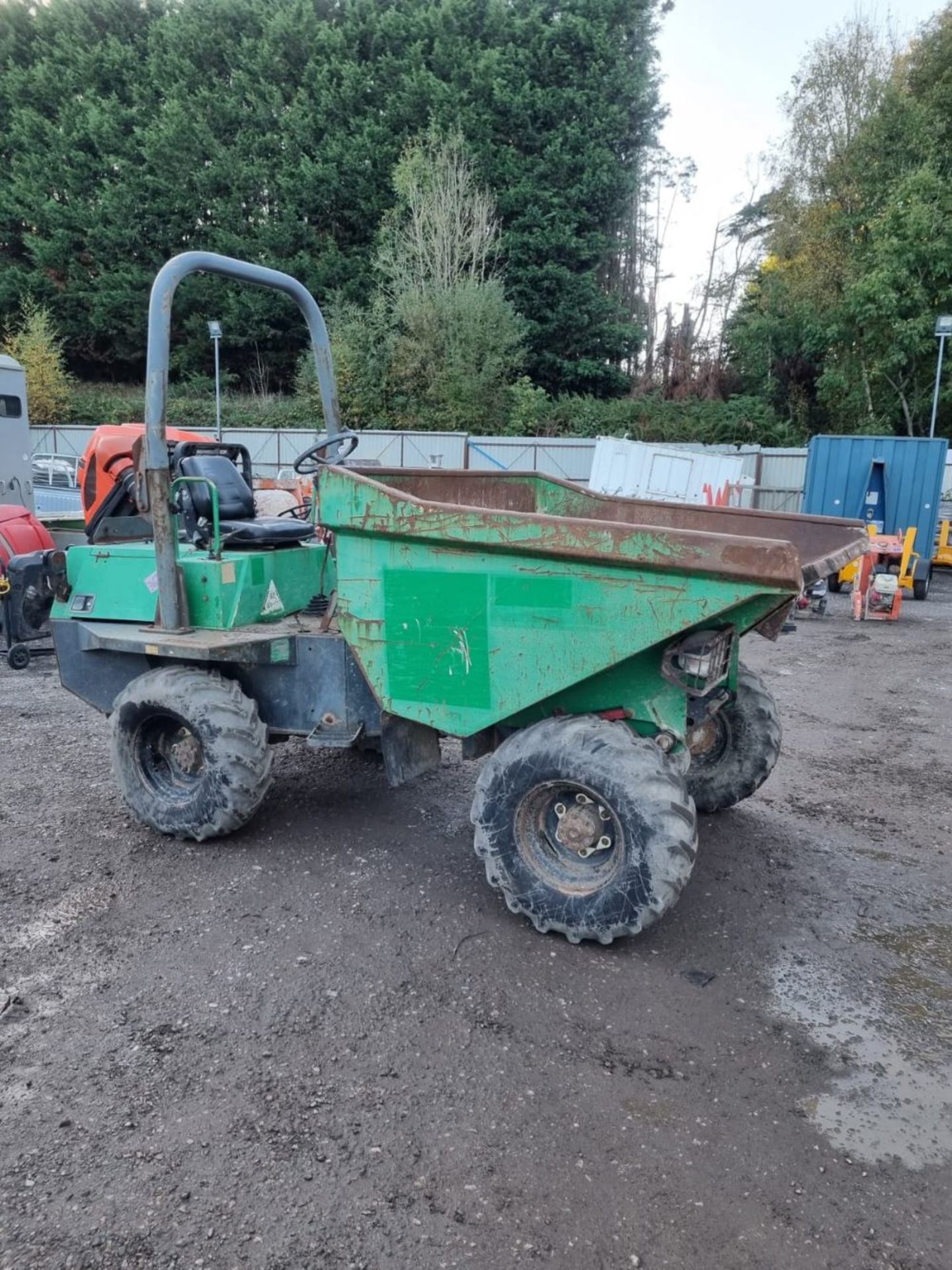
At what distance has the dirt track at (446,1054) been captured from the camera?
2.21m

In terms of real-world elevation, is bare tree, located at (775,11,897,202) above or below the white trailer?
above

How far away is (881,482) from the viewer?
14195 millimetres

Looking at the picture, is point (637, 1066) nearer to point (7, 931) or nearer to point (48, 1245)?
point (48, 1245)

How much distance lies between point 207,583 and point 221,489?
0.61 m

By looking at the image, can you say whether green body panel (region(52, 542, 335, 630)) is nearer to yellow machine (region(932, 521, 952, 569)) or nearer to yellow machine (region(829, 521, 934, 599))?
yellow machine (region(829, 521, 934, 599))

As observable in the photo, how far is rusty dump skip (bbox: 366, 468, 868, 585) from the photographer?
4.43 m

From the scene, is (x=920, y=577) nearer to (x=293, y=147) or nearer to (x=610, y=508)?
(x=610, y=508)

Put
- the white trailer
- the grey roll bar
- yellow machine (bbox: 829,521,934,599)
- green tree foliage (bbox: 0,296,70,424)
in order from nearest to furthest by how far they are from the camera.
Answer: the grey roll bar < the white trailer < yellow machine (bbox: 829,521,934,599) < green tree foliage (bbox: 0,296,70,424)

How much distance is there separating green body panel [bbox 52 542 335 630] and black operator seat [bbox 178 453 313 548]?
0.06 meters

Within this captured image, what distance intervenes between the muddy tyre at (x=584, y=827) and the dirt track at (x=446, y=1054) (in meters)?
0.20

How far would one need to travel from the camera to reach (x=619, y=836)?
3314mm

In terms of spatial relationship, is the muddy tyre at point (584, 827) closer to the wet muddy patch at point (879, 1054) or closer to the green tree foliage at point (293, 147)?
the wet muddy patch at point (879, 1054)

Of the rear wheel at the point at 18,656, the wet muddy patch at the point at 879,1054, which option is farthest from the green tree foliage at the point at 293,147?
the wet muddy patch at the point at 879,1054

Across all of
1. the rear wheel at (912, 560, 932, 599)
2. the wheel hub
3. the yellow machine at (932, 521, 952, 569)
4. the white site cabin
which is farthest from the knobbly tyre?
the yellow machine at (932, 521, 952, 569)
